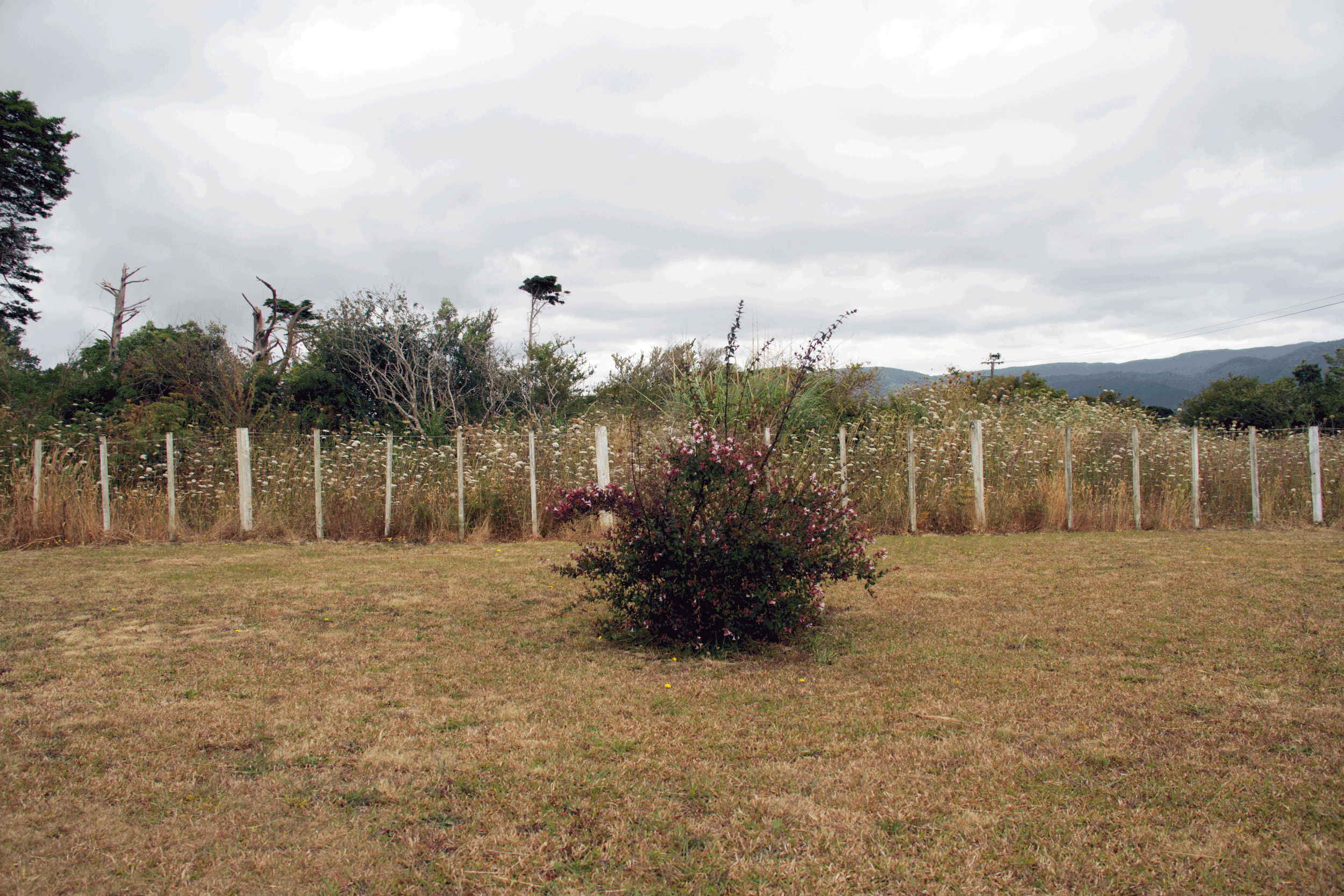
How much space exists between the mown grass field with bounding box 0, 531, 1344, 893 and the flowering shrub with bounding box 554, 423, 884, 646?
28 centimetres

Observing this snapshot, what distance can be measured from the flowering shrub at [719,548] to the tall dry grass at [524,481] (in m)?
5.52

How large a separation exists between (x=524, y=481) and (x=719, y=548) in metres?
7.27

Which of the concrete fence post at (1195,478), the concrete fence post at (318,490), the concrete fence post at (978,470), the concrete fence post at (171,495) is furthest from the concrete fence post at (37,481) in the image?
the concrete fence post at (1195,478)

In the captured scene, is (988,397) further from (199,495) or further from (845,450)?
(199,495)

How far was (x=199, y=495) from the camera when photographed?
11.7m

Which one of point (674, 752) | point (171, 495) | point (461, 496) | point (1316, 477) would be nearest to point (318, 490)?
point (461, 496)

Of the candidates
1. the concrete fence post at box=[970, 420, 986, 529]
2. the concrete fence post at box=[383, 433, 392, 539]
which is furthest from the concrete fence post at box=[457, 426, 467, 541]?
the concrete fence post at box=[970, 420, 986, 529]

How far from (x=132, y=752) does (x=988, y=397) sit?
16245 millimetres

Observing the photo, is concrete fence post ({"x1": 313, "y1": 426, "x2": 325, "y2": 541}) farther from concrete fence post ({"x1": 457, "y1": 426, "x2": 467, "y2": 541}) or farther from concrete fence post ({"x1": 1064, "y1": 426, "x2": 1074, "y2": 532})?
concrete fence post ({"x1": 1064, "y1": 426, "x2": 1074, "y2": 532})

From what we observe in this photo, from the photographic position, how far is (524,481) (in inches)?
460

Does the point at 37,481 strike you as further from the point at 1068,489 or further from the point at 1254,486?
the point at 1254,486

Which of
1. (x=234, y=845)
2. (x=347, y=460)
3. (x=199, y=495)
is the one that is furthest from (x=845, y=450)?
(x=234, y=845)

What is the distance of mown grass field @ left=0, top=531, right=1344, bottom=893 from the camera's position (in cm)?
238

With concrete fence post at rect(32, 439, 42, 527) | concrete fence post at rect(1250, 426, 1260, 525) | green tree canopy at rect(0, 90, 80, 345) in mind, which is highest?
green tree canopy at rect(0, 90, 80, 345)
